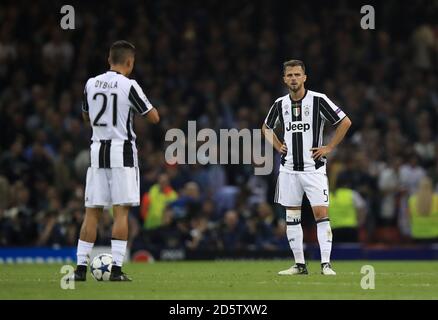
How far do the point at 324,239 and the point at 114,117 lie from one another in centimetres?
313

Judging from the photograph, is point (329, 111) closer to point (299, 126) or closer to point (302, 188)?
point (299, 126)

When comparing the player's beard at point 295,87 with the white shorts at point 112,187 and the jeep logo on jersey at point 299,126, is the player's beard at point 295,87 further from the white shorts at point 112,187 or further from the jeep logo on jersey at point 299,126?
the white shorts at point 112,187

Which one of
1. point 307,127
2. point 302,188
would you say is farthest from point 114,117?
point 302,188

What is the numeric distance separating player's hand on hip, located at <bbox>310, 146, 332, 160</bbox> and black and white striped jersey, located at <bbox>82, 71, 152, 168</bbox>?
2406 mm

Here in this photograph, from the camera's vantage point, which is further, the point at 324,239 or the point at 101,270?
the point at 324,239

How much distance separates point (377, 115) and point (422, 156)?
1.64 meters

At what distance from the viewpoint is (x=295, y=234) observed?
14000 mm

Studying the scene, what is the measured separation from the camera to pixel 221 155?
22766mm

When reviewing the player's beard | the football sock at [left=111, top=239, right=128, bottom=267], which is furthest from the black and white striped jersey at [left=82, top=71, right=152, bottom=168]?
the player's beard

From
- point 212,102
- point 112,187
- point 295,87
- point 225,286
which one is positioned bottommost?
point 225,286
